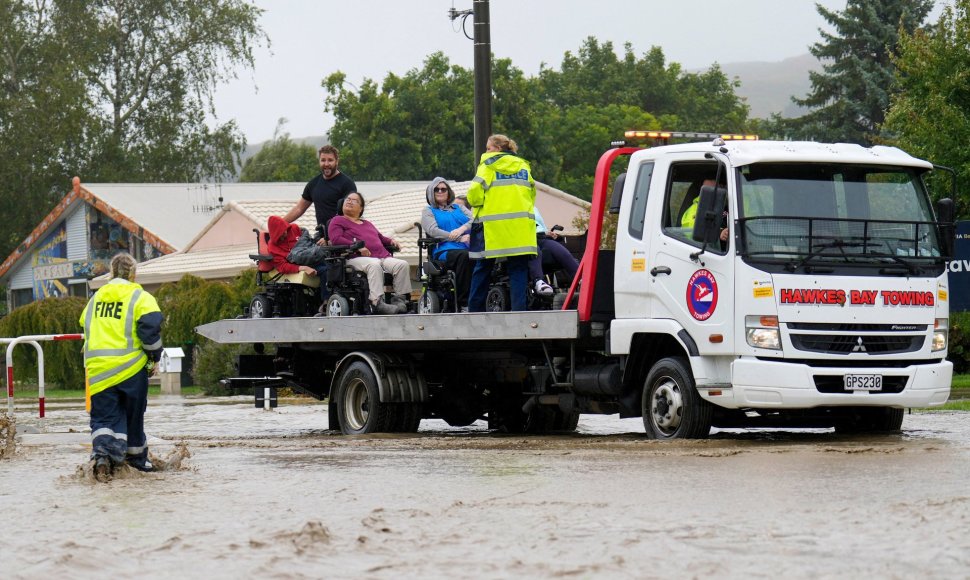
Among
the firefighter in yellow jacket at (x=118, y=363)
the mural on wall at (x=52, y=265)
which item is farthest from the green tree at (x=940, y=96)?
the mural on wall at (x=52, y=265)

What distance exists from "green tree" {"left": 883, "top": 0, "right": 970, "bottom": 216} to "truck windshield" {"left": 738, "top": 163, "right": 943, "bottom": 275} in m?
13.2

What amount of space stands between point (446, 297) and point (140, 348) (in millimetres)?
4102

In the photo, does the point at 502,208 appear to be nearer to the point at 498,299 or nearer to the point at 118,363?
the point at 498,299

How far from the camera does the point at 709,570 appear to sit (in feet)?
22.8

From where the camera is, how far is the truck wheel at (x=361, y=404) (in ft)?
52.3

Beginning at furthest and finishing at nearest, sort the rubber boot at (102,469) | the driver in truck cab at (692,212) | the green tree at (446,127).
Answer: the green tree at (446,127)
the driver in truck cab at (692,212)
the rubber boot at (102,469)

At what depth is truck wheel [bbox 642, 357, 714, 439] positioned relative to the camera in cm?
1302

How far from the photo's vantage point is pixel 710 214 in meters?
12.6

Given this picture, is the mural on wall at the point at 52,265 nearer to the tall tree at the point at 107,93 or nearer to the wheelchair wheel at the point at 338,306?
the tall tree at the point at 107,93

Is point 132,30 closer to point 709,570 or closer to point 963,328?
point 963,328

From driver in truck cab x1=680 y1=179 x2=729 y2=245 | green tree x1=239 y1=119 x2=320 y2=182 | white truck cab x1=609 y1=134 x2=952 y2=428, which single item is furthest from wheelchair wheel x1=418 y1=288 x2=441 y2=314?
green tree x1=239 y1=119 x2=320 y2=182

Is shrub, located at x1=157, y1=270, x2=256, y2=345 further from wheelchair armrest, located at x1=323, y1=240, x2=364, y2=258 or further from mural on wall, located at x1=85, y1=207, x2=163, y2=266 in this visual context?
wheelchair armrest, located at x1=323, y1=240, x2=364, y2=258

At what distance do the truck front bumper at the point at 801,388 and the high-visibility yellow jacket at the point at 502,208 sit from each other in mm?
2509

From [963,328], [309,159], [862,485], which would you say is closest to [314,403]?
[963,328]
